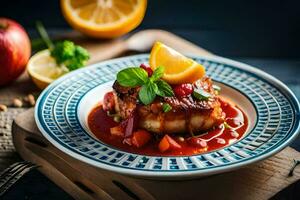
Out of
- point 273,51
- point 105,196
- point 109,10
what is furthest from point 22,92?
point 273,51

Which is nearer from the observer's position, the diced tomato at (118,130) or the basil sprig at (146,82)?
the basil sprig at (146,82)

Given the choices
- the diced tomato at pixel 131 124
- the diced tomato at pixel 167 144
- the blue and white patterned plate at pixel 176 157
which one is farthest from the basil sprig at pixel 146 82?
the blue and white patterned plate at pixel 176 157

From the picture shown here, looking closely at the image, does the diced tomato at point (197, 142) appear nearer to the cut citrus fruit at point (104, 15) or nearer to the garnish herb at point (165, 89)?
the garnish herb at point (165, 89)

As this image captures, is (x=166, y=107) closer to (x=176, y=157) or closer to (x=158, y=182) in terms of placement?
(x=176, y=157)

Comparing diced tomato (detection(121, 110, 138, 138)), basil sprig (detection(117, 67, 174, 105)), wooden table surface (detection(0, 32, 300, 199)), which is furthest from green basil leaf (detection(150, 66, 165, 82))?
wooden table surface (detection(0, 32, 300, 199))

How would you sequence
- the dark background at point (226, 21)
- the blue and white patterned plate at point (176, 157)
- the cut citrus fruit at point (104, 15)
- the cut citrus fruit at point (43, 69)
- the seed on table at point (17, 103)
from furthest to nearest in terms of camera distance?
the dark background at point (226, 21)
the cut citrus fruit at point (104, 15)
the cut citrus fruit at point (43, 69)
the seed on table at point (17, 103)
the blue and white patterned plate at point (176, 157)

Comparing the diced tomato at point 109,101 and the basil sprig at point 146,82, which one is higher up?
the basil sprig at point 146,82

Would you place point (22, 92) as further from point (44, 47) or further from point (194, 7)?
point (194, 7)
